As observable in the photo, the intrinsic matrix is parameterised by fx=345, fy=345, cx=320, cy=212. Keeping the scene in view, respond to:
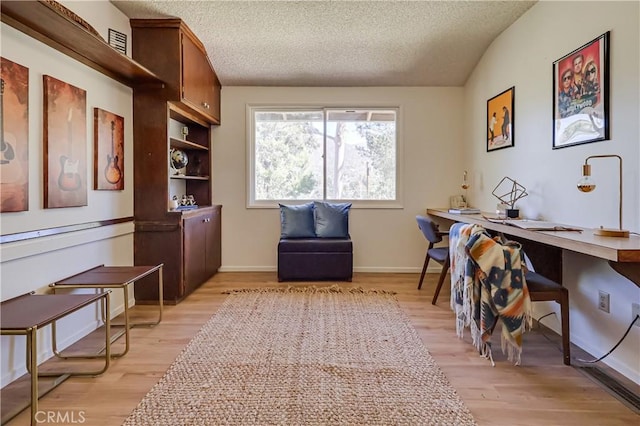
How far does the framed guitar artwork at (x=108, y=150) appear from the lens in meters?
2.66

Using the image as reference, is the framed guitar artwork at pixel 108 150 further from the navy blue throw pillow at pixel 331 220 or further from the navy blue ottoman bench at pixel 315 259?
the navy blue throw pillow at pixel 331 220

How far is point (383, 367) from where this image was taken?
203cm

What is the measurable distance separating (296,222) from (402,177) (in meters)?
1.49

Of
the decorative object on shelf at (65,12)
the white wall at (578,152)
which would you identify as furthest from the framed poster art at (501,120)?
the decorative object on shelf at (65,12)

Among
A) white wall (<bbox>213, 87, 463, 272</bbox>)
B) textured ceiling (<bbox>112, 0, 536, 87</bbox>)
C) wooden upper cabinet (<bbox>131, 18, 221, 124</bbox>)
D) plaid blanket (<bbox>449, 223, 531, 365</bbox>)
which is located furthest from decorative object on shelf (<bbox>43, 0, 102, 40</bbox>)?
plaid blanket (<bbox>449, 223, 531, 365</bbox>)

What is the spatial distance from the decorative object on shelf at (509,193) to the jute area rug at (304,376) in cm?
135

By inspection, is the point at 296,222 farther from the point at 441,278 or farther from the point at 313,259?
the point at 441,278

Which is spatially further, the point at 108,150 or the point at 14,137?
the point at 108,150

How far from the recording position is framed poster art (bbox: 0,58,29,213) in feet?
6.01

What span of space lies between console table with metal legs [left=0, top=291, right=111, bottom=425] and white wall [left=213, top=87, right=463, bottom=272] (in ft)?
8.28

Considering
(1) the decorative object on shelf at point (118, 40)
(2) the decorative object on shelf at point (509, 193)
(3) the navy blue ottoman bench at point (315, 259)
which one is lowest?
(3) the navy blue ottoman bench at point (315, 259)

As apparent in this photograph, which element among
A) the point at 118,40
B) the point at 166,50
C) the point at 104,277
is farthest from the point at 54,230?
the point at 166,50

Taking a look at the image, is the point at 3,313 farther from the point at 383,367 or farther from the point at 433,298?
the point at 433,298

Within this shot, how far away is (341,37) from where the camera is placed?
349 cm
